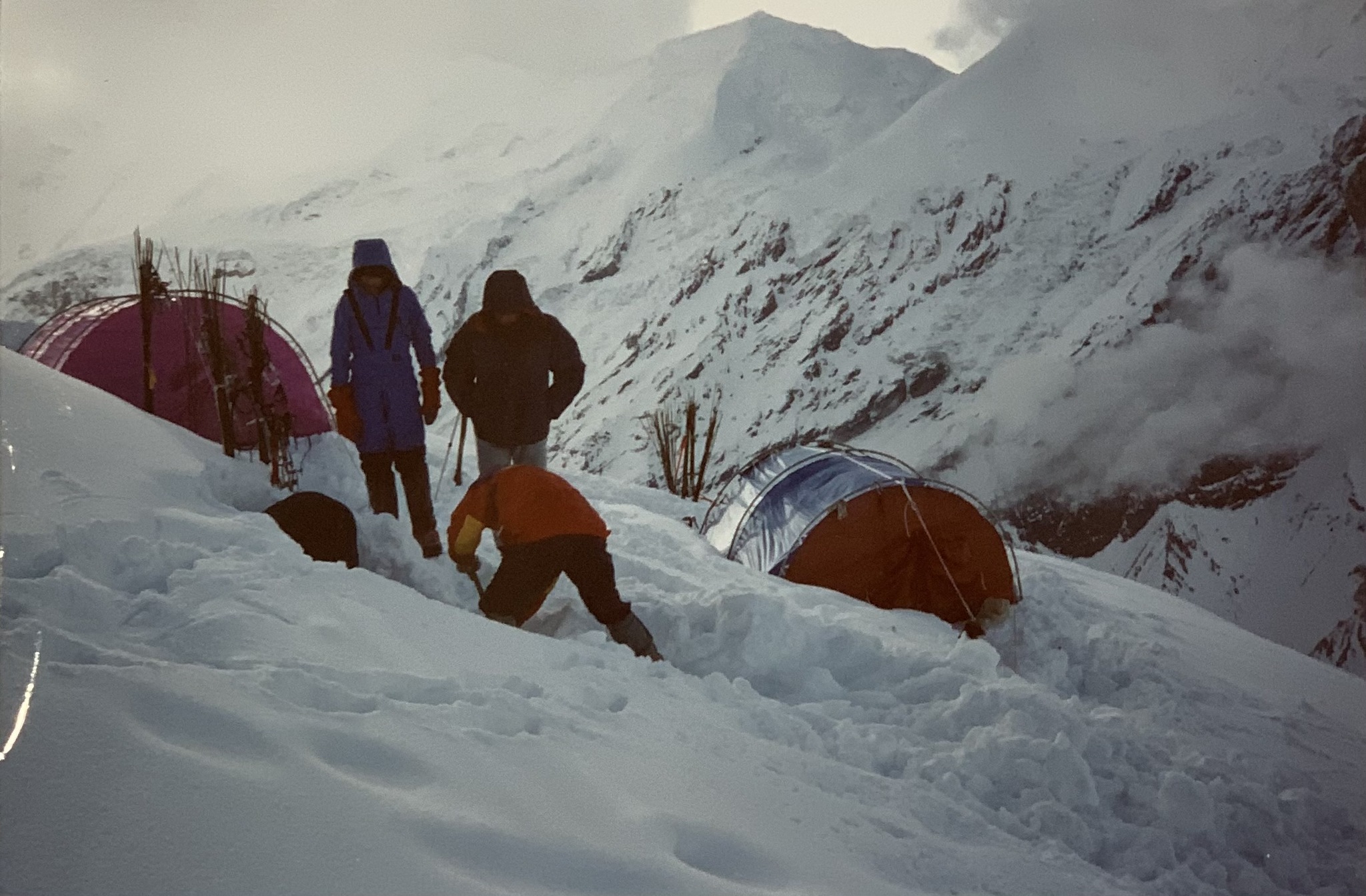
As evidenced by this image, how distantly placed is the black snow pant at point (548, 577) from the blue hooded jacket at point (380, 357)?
1.44 meters

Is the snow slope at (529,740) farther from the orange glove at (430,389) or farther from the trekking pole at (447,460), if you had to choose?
the trekking pole at (447,460)

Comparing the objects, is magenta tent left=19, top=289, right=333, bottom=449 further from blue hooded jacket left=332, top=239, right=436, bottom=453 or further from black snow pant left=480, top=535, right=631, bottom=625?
black snow pant left=480, top=535, right=631, bottom=625

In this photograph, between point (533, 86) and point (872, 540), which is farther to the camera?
point (533, 86)

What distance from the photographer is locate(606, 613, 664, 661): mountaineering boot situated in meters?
Answer: 3.19

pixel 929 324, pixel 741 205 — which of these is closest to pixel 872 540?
pixel 929 324

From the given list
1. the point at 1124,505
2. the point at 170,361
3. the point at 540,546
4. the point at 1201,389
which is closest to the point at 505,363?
the point at 540,546

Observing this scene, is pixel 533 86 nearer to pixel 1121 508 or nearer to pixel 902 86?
pixel 902 86

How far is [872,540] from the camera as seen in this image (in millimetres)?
5141

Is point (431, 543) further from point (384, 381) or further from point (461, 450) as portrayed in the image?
point (461, 450)

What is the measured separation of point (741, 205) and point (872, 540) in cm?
5635

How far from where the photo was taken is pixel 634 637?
3.20 meters

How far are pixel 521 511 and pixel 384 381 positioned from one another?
1.73m

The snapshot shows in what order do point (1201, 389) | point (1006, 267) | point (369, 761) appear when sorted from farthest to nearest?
point (1006, 267), point (1201, 389), point (369, 761)

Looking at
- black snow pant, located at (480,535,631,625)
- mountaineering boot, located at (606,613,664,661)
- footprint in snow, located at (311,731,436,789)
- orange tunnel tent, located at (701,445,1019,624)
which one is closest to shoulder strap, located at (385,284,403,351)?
black snow pant, located at (480,535,631,625)
